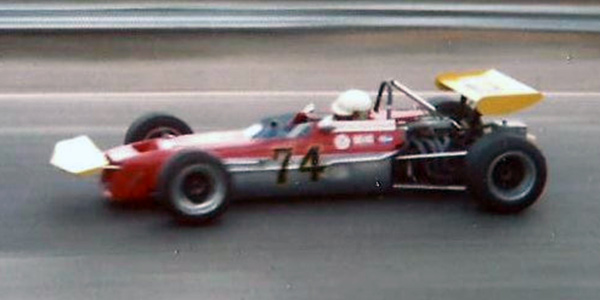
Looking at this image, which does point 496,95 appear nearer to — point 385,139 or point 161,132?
point 385,139

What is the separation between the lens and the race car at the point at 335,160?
25.0 feet

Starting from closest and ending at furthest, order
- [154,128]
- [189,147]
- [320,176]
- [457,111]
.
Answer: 1. [189,147]
2. [320,176]
3. [154,128]
4. [457,111]

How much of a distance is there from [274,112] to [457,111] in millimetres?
2807

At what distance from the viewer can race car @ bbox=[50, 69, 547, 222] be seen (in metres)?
7.63

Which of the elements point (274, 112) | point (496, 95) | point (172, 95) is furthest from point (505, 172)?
point (172, 95)

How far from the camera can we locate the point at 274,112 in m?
11.2

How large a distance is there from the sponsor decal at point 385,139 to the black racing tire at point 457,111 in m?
0.58

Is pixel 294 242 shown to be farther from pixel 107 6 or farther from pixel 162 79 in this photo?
pixel 107 6

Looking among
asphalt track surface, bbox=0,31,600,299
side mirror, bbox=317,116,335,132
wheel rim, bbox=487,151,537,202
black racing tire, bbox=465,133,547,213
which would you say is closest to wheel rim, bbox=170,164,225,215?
asphalt track surface, bbox=0,31,600,299

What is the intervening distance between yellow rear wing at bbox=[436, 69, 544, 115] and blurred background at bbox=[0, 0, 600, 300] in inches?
23.2

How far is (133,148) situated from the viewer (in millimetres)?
7969

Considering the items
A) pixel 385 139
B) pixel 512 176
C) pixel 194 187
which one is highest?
pixel 385 139

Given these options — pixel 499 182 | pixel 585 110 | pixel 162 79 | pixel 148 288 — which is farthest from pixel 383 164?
pixel 162 79

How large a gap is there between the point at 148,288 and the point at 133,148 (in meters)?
1.58
